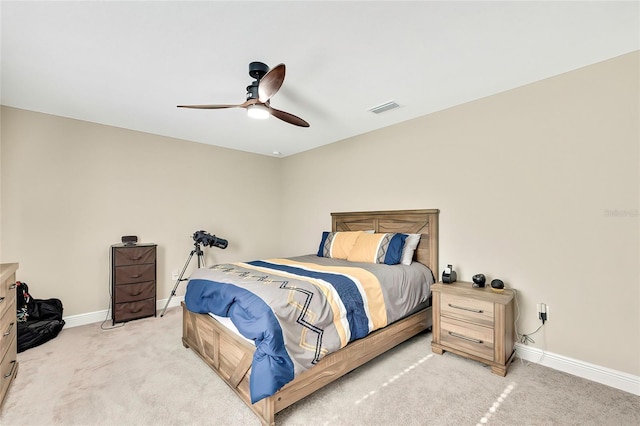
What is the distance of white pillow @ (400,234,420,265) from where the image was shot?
314cm

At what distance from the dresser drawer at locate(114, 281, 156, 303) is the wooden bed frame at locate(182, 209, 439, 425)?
4.09 ft

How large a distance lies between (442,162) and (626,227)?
1564 mm

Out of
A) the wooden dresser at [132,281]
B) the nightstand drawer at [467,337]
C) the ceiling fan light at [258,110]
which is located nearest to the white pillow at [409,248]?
the nightstand drawer at [467,337]

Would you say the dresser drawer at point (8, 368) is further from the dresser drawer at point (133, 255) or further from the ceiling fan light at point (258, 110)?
the ceiling fan light at point (258, 110)

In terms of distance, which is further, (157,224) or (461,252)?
(157,224)

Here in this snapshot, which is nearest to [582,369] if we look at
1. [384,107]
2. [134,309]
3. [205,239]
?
[384,107]

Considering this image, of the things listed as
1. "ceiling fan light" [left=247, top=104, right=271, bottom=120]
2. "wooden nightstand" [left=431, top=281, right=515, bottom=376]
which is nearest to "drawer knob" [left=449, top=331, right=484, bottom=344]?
"wooden nightstand" [left=431, top=281, right=515, bottom=376]

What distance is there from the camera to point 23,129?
3172mm

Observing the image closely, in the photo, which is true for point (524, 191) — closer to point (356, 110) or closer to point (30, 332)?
point (356, 110)

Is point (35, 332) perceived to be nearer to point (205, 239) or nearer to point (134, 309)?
point (134, 309)

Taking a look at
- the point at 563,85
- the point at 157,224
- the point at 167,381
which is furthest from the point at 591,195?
the point at 157,224

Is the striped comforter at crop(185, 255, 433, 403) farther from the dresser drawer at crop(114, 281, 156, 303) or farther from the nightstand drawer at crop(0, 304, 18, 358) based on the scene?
the dresser drawer at crop(114, 281, 156, 303)

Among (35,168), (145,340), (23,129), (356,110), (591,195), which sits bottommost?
(145,340)

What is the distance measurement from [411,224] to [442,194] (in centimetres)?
49
